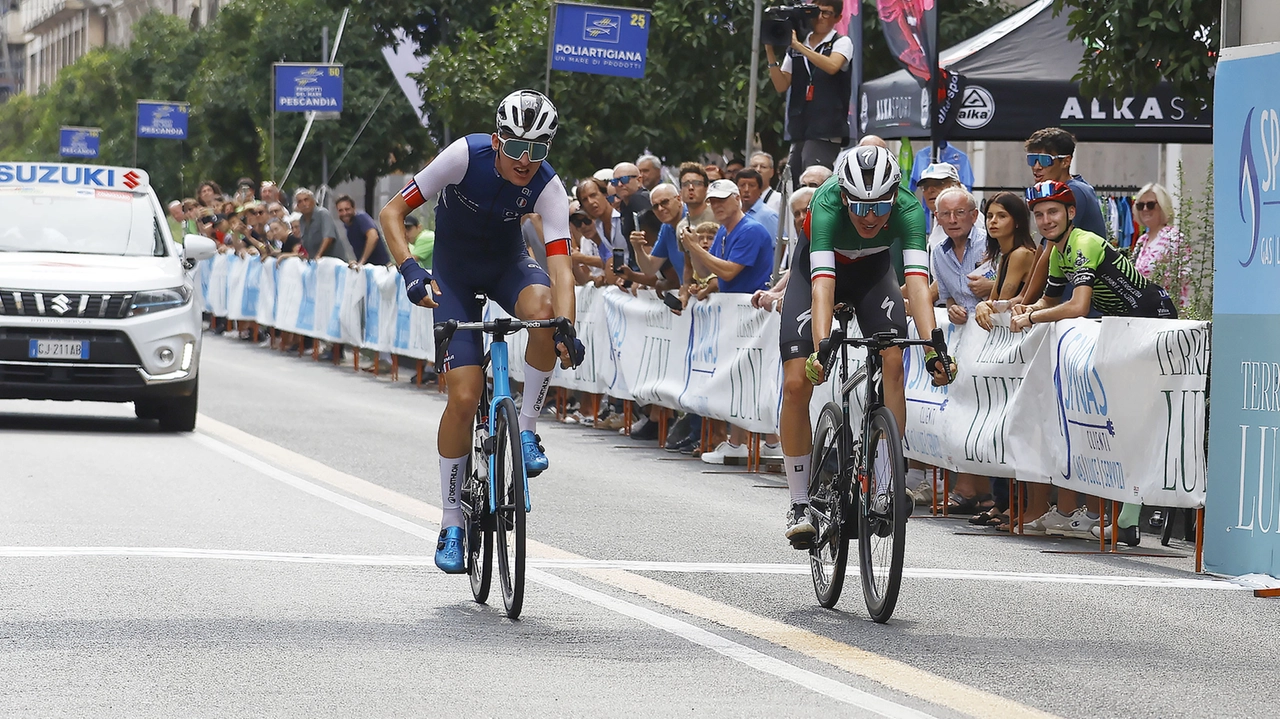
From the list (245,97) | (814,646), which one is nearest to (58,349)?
(814,646)

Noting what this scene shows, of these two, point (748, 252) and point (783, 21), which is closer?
point (748, 252)

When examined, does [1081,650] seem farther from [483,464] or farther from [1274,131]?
[1274,131]

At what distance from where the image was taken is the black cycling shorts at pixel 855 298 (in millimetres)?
8758

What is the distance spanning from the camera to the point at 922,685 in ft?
21.2

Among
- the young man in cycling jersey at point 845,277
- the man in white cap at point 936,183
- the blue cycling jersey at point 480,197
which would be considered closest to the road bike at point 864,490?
the young man in cycling jersey at point 845,277

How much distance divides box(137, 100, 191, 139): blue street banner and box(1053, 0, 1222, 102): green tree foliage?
46.5 m

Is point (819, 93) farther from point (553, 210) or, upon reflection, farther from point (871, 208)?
point (553, 210)

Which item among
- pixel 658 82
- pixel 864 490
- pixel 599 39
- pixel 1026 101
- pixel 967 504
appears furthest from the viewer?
pixel 658 82

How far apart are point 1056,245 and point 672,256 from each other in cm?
571

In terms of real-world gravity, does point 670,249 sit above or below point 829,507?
above

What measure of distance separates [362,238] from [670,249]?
953cm

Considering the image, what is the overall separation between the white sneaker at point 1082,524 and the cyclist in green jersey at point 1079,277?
1.02 meters

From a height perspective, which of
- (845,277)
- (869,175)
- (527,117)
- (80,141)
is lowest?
(845,277)

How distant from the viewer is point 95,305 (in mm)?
14898
